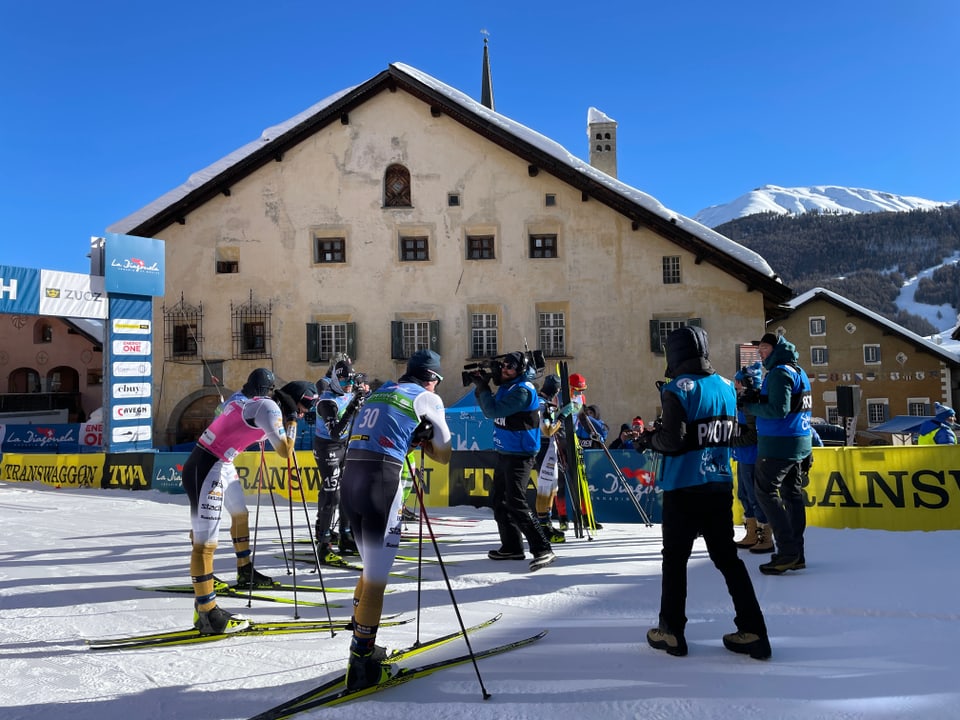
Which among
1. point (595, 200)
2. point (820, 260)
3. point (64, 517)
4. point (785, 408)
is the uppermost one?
point (820, 260)

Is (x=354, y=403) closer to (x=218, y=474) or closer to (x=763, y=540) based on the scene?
(x=218, y=474)

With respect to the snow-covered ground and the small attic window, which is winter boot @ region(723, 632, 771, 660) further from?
the small attic window

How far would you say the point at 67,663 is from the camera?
14.5 ft

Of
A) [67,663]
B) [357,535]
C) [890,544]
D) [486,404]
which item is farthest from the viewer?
[890,544]

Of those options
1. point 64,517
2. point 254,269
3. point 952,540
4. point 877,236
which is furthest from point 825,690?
point 877,236

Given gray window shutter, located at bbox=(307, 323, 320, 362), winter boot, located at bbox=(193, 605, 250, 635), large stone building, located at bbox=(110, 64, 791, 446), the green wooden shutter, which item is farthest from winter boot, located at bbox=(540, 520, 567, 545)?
gray window shutter, located at bbox=(307, 323, 320, 362)

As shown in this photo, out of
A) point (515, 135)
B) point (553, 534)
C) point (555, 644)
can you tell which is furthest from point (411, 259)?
point (555, 644)

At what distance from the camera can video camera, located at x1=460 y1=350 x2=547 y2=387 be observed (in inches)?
261

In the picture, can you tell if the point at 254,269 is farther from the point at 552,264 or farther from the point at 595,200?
the point at 595,200

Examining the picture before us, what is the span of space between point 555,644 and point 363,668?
1.35 meters

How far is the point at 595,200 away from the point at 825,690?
855 inches

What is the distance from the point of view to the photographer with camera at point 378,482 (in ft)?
12.4

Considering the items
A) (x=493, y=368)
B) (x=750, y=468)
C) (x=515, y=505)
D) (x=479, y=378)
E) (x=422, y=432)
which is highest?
(x=493, y=368)

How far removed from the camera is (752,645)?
13.2 feet
